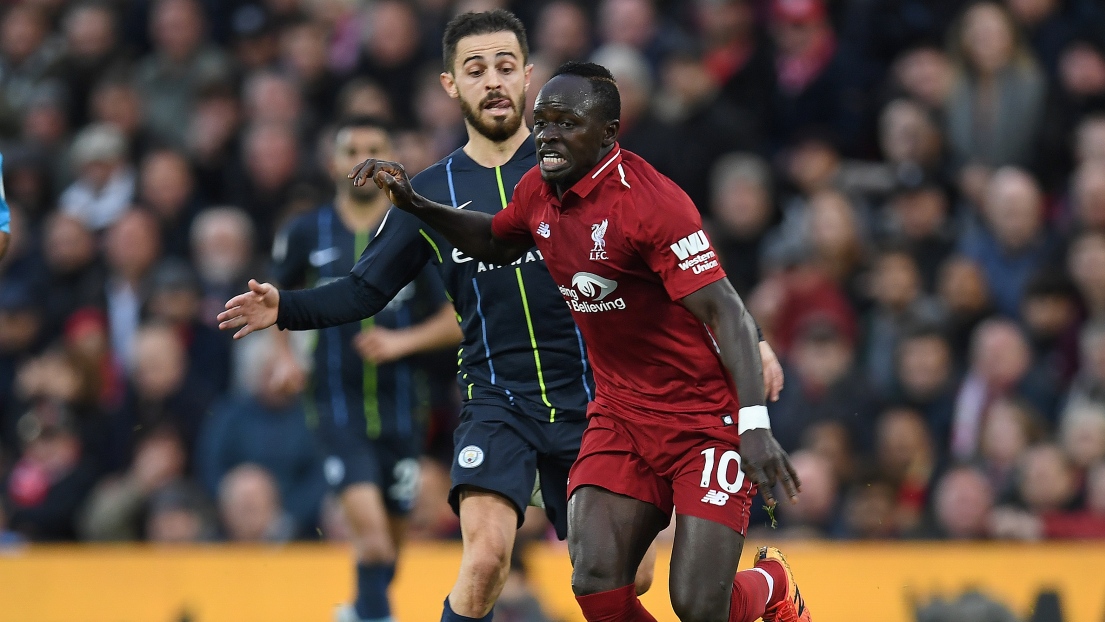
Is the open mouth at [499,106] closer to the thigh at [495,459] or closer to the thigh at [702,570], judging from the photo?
the thigh at [495,459]

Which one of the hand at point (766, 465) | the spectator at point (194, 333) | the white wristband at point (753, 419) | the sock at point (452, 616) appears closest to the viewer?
the hand at point (766, 465)

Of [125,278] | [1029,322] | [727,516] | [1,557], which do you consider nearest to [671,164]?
→ [1029,322]

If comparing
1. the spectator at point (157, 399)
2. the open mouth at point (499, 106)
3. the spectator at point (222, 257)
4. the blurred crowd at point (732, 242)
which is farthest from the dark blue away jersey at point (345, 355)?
the spectator at point (222, 257)

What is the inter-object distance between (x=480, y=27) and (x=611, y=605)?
2.39 m

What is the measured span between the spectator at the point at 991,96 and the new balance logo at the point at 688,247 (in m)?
5.58

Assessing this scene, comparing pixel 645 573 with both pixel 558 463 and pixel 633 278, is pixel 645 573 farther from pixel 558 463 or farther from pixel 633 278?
pixel 633 278

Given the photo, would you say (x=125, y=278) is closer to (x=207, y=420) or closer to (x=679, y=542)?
(x=207, y=420)

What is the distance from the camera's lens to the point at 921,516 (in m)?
8.78

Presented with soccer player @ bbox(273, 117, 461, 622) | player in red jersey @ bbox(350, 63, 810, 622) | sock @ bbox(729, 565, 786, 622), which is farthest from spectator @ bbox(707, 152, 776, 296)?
player in red jersey @ bbox(350, 63, 810, 622)

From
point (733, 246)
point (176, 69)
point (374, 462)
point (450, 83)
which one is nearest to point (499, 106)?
point (450, 83)

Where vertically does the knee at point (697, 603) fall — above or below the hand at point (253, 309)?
below

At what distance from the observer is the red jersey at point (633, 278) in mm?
5152

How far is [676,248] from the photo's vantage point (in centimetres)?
508

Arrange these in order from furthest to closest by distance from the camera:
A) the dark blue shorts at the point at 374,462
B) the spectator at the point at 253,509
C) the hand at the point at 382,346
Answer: the spectator at the point at 253,509
the dark blue shorts at the point at 374,462
the hand at the point at 382,346
